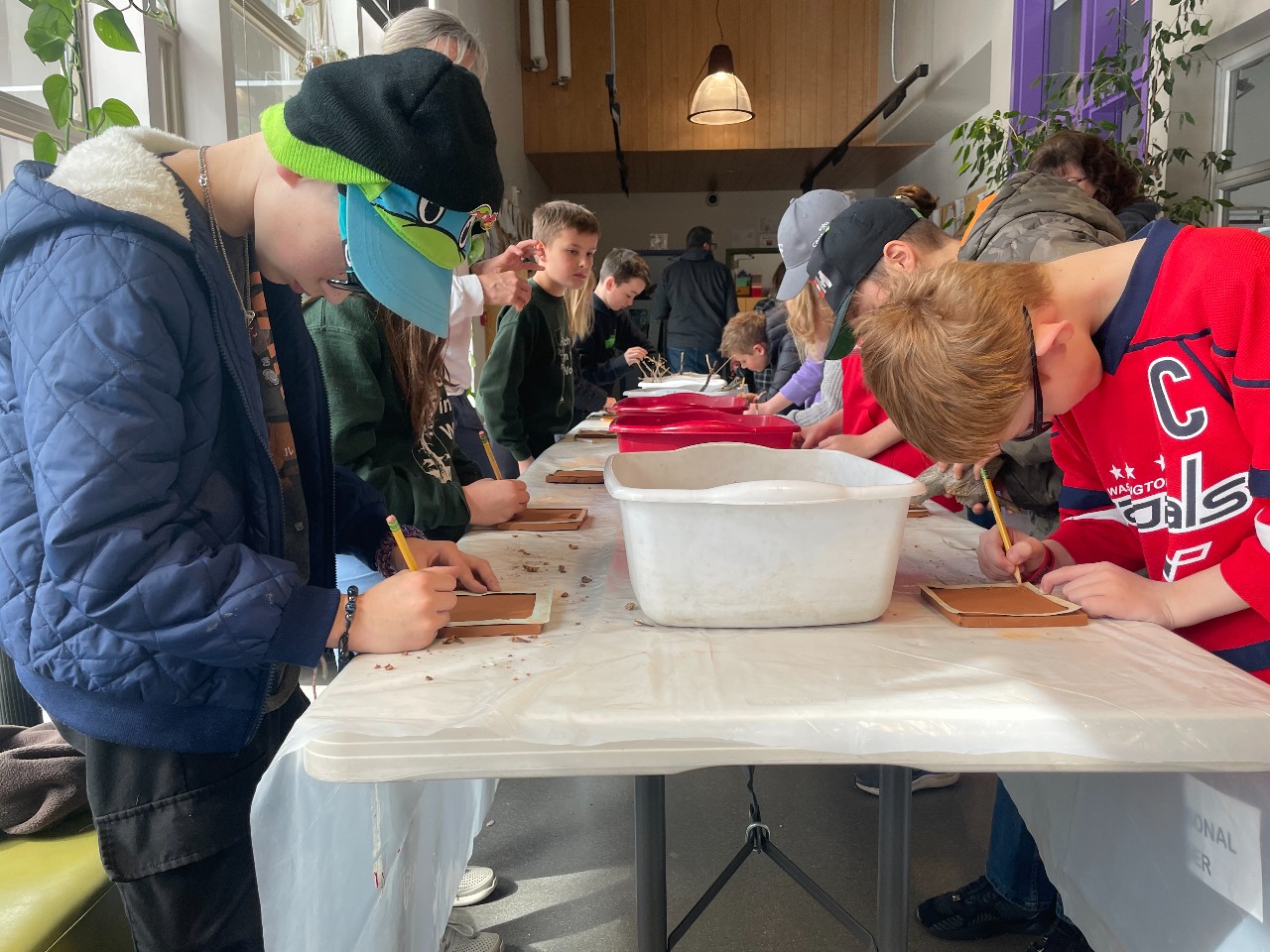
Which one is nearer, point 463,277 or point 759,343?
point 463,277

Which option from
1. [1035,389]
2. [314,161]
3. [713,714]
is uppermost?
[314,161]

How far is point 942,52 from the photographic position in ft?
20.3

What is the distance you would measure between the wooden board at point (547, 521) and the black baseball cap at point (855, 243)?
1.89 feet

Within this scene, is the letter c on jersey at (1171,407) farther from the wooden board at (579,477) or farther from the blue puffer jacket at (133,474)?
the wooden board at (579,477)

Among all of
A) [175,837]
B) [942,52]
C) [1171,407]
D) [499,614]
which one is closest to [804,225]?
[1171,407]

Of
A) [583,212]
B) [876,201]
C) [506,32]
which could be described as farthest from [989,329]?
[506,32]

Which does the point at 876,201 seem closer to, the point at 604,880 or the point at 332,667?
the point at 332,667

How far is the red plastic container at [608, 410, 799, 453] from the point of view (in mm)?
1571

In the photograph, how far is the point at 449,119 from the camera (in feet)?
2.72

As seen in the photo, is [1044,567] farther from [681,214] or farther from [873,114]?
[681,214]

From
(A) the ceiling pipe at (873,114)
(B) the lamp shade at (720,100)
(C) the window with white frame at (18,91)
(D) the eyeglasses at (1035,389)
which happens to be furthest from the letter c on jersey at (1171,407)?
(B) the lamp shade at (720,100)

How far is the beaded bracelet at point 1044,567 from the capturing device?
1.05 m

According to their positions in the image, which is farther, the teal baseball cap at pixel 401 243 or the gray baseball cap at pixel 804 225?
the gray baseball cap at pixel 804 225

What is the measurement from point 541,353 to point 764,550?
89.0 inches
